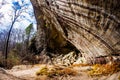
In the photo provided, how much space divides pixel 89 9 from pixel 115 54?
2.28 m

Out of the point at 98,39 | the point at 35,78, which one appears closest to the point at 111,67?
the point at 98,39

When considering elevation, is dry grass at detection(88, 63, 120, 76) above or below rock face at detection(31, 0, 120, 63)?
below

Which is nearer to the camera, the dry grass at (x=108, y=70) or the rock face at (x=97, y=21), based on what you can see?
the rock face at (x=97, y=21)

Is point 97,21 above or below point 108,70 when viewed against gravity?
above

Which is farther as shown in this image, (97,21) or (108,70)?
(108,70)

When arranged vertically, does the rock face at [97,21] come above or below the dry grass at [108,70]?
above

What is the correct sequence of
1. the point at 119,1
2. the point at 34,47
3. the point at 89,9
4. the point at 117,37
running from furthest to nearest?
the point at 34,47 < the point at 89,9 < the point at 117,37 < the point at 119,1

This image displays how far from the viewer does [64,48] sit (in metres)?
23.1

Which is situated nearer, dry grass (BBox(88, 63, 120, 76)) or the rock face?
the rock face

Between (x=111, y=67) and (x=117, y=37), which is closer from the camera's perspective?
(x=117, y=37)

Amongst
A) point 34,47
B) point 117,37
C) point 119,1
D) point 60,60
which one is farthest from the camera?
point 34,47

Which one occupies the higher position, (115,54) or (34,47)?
(115,54)

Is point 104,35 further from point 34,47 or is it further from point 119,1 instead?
point 34,47

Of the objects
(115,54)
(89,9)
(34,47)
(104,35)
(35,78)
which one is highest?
(89,9)
